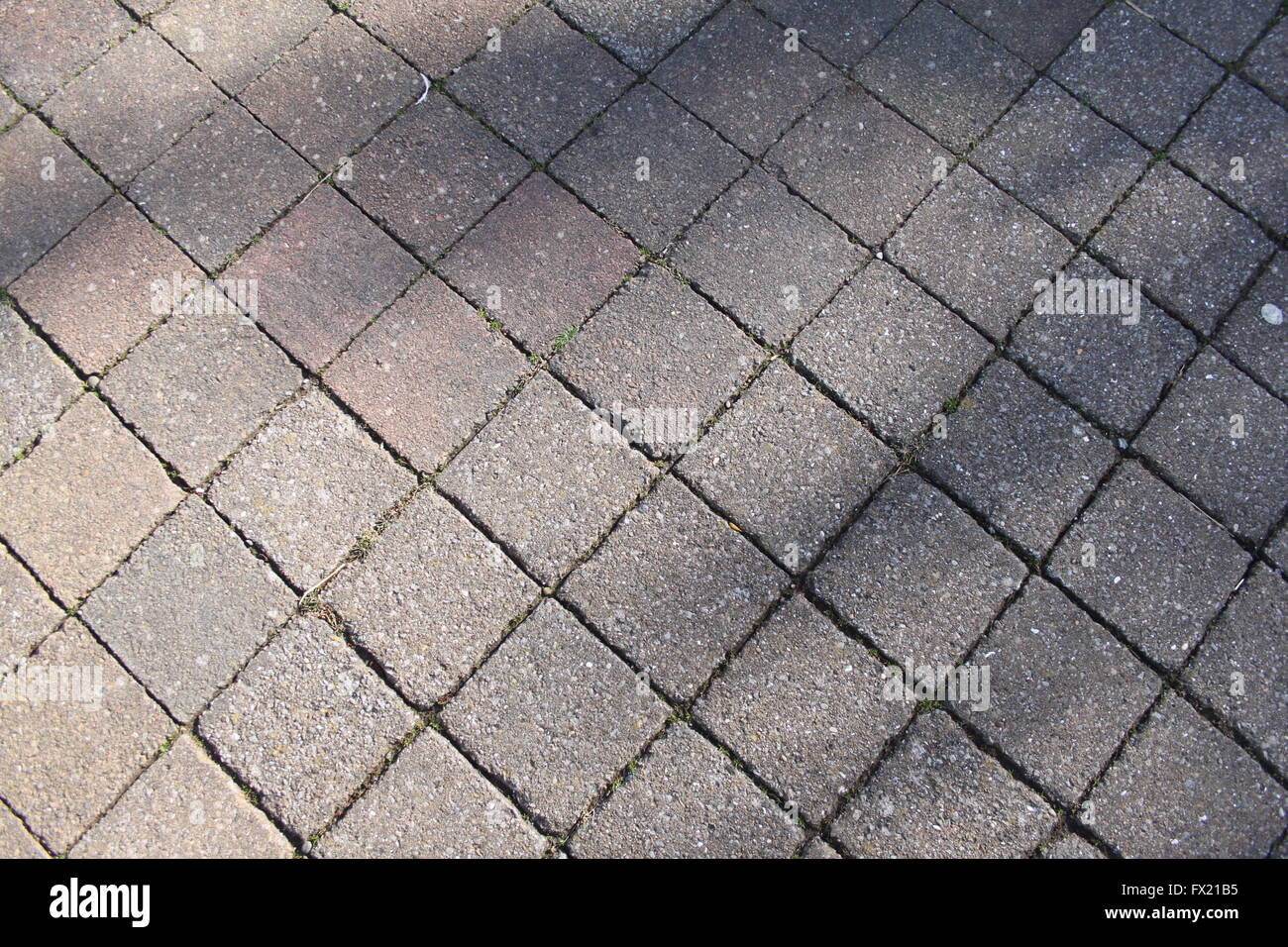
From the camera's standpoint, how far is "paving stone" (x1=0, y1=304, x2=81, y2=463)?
289 centimetres

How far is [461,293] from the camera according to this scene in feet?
9.95

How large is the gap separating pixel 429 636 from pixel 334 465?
2.08ft

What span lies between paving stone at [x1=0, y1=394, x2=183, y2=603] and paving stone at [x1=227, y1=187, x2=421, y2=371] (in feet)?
1.99

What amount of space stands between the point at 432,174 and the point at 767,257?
48.0 inches

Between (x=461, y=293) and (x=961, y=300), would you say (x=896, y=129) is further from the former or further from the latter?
(x=461, y=293)

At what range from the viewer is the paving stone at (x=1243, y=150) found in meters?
3.23

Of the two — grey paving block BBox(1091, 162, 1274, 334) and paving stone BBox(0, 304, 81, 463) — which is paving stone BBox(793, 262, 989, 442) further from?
paving stone BBox(0, 304, 81, 463)

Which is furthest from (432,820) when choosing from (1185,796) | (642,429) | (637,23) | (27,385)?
(637,23)

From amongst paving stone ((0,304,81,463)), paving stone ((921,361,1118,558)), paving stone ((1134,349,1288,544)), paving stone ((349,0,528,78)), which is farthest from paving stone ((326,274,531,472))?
paving stone ((1134,349,1288,544))

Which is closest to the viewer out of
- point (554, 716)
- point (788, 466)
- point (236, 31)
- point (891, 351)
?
point (554, 716)

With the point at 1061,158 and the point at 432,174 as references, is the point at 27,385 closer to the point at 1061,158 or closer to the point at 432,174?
the point at 432,174

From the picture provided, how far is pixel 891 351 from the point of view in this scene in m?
3.02
